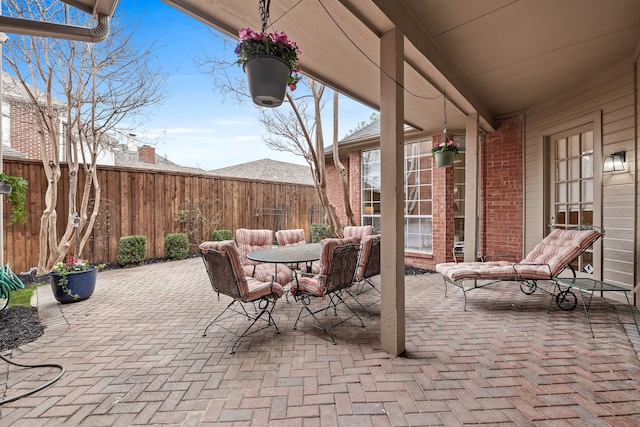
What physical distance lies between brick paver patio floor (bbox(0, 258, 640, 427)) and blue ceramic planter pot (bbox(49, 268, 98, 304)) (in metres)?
0.23

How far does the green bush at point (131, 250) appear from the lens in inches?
227

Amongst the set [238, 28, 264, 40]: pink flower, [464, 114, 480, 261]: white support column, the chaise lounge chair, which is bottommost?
the chaise lounge chair

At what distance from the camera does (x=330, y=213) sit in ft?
19.9

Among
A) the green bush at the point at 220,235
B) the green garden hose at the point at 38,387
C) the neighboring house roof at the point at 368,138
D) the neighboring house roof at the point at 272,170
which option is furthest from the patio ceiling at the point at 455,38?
the neighboring house roof at the point at 272,170

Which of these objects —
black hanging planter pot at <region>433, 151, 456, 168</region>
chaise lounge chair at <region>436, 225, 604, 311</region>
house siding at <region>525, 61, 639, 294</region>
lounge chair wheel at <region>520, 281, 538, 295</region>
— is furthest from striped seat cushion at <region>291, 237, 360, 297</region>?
house siding at <region>525, 61, 639, 294</region>

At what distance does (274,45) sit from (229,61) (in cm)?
424

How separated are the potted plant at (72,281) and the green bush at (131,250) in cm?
199

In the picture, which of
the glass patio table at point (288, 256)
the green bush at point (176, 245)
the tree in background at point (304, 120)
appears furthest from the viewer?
the green bush at point (176, 245)

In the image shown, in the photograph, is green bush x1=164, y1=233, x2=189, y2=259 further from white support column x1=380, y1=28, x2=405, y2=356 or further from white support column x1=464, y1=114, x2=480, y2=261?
white support column x1=464, y1=114, x2=480, y2=261

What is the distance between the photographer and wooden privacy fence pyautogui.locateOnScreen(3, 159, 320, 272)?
194 inches

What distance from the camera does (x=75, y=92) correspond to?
498cm

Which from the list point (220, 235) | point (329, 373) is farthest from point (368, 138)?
point (329, 373)

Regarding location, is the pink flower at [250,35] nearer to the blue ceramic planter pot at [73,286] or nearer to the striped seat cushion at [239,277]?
the striped seat cushion at [239,277]

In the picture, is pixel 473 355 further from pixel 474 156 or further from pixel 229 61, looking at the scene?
pixel 229 61
